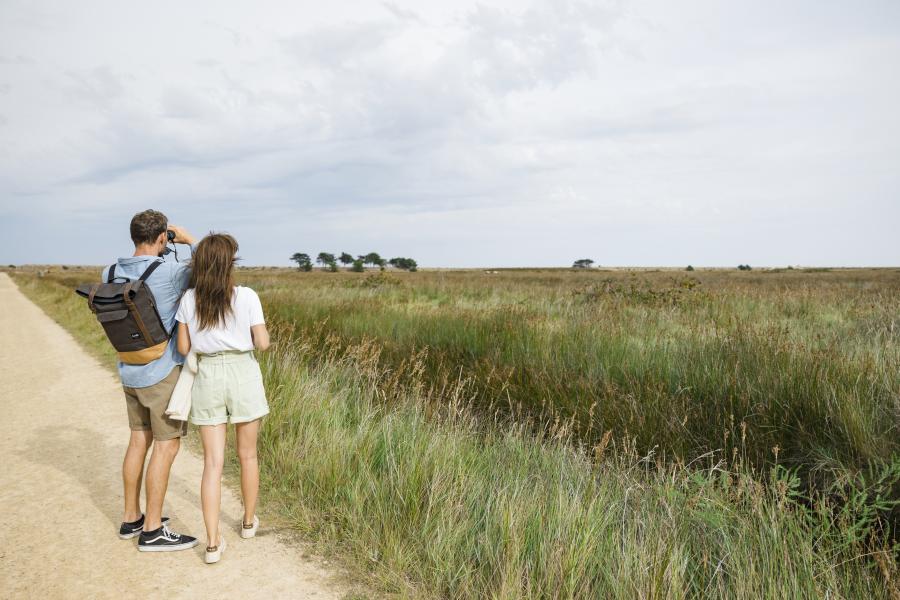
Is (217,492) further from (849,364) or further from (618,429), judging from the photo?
(849,364)

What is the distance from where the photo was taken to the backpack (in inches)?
128

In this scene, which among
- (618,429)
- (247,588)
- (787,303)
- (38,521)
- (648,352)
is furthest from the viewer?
(787,303)

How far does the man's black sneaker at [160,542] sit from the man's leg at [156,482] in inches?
1.5

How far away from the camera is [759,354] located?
18.6 feet

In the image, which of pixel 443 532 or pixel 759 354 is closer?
pixel 443 532

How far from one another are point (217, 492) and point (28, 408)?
5766 mm

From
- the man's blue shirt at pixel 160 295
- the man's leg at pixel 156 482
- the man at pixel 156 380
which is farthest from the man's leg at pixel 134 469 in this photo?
the man's blue shirt at pixel 160 295

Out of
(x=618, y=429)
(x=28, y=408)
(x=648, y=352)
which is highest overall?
(x=648, y=352)

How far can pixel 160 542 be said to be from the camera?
11.3 ft

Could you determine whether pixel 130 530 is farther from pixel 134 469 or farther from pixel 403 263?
pixel 403 263

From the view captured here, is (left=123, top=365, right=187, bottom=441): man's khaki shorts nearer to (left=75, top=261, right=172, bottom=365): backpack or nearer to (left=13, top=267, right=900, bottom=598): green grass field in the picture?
(left=75, top=261, right=172, bottom=365): backpack

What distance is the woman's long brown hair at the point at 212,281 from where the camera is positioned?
125 inches

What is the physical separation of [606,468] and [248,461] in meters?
2.80

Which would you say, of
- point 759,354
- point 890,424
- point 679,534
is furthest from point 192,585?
point 759,354
